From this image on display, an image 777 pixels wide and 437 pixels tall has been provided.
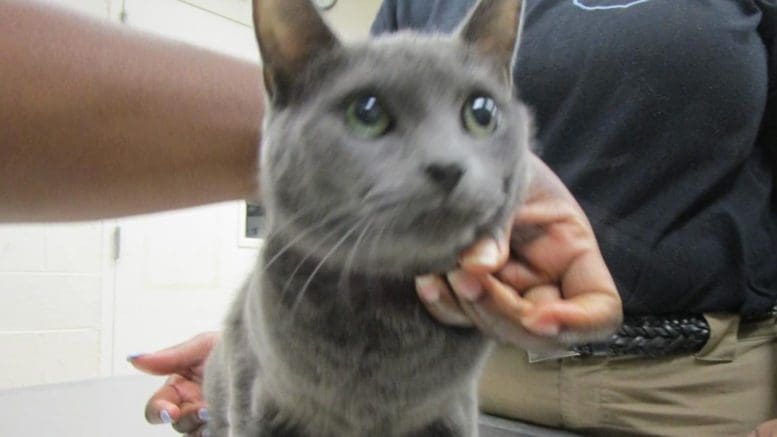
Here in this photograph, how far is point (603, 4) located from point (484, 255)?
705 mm

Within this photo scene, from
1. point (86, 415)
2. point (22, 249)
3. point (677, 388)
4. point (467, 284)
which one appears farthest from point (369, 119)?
point (22, 249)

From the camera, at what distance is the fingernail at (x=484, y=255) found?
430mm

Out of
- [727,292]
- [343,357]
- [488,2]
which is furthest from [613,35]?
[343,357]

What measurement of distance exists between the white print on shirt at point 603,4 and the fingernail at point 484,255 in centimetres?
66

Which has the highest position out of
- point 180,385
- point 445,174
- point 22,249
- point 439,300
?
point 445,174

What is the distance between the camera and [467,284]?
1.48 feet

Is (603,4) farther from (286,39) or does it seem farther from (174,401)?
(174,401)

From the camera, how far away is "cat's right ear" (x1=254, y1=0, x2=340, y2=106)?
17.3 inches

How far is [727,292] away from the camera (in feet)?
3.02

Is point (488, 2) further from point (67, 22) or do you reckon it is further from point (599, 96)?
point (599, 96)

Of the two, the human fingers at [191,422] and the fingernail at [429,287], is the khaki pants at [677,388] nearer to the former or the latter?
the human fingers at [191,422]

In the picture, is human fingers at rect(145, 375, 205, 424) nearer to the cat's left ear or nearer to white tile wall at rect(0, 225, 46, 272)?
the cat's left ear

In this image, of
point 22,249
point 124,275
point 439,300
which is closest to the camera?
point 439,300

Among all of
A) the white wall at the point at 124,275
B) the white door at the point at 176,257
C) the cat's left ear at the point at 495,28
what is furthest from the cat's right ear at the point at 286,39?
the white door at the point at 176,257
